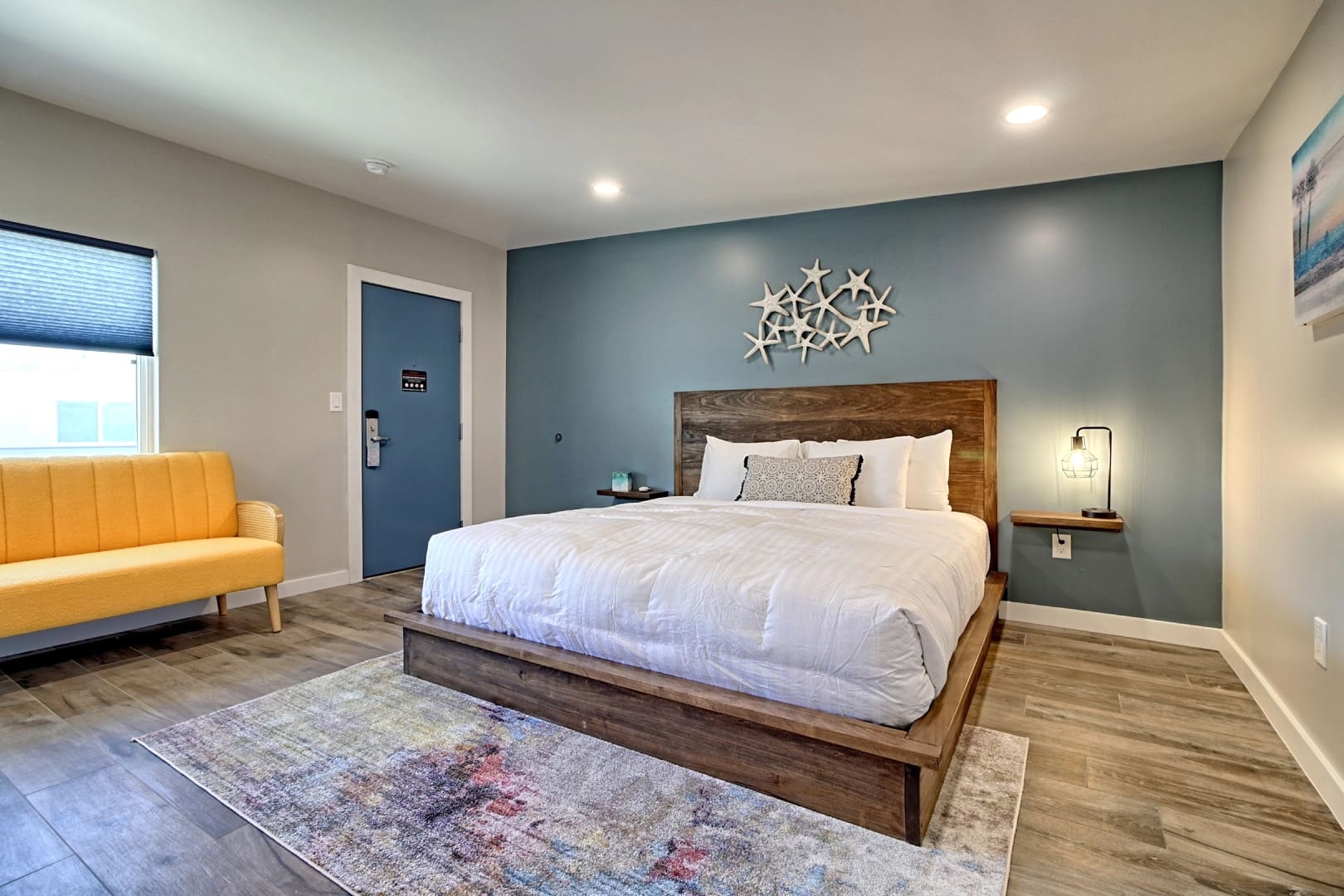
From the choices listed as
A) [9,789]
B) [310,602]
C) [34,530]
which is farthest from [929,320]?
[34,530]

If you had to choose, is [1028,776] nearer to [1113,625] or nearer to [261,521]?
[1113,625]

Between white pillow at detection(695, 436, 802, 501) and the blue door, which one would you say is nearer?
white pillow at detection(695, 436, 802, 501)

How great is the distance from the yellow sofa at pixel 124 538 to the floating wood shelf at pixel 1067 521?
3877mm

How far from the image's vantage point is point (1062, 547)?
11.7 ft

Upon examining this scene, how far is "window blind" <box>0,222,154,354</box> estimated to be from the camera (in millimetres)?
2928

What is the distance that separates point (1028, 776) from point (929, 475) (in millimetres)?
1801

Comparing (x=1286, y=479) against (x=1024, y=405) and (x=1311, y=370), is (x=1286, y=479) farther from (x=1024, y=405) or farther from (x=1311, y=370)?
(x=1024, y=405)

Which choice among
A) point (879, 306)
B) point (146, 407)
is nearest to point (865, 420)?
point (879, 306)

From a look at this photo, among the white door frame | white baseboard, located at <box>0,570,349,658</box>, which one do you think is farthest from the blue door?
white baseboard, located at <box>0,570,349,658</box>

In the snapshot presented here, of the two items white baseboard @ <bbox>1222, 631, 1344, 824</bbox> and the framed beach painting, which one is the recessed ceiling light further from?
white baseboard @ <bbox>1222, 631, 1344, 824</bbox>

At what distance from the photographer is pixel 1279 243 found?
2416 mm

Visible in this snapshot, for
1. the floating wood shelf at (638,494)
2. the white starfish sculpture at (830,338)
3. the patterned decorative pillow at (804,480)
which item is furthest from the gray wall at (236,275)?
the white starfish sculpture at (830,338)

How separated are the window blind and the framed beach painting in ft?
15.8

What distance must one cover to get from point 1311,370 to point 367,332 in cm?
475
